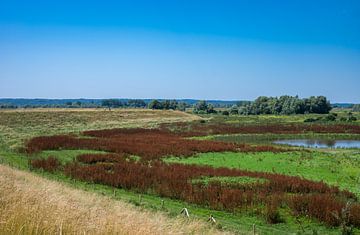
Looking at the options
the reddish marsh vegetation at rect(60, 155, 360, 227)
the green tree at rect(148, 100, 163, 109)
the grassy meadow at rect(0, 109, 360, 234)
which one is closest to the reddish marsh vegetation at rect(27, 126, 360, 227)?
the reddish marsh vegetation at rect(60, 155, 360, 227)

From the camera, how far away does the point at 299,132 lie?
212 ft

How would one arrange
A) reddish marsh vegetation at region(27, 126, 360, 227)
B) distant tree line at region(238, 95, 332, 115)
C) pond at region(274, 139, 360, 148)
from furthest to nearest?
distant tree line at region(238, 95, 332, 115) < pond at region(274, 139, 360, 148) < reddish marsh vegetation at region(27, 126, 360, 227)

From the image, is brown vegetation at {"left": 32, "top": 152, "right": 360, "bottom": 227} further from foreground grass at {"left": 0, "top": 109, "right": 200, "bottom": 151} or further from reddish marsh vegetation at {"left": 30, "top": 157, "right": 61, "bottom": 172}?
foreground grass at {"left": 0, "top": 109, "right": 200, "bottom": 151}

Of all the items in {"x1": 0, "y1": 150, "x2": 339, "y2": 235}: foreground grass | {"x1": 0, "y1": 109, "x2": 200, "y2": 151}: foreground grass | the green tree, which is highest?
the green tree

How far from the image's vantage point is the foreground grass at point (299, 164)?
2511 centimetres

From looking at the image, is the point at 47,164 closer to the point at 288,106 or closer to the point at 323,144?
the point at 323,144

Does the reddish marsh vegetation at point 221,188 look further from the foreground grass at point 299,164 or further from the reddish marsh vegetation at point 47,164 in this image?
the foreground grass at point 299,164

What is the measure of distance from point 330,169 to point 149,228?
2513 cm

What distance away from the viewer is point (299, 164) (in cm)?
3045

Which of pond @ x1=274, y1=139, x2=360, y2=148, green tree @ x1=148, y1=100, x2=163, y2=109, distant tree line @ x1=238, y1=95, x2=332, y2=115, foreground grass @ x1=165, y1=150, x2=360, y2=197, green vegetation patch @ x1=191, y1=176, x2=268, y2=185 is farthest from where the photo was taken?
green tree @ x1=148, y1=100, x2=163, y2=109

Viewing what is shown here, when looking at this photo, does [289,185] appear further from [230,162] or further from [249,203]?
[230,162]

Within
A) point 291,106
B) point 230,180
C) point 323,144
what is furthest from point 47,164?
point 291,106

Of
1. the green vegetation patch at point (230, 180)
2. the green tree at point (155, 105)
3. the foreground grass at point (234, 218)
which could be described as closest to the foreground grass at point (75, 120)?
the green tree at point (155, 105)

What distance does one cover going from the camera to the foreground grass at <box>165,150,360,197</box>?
25.1 metres
